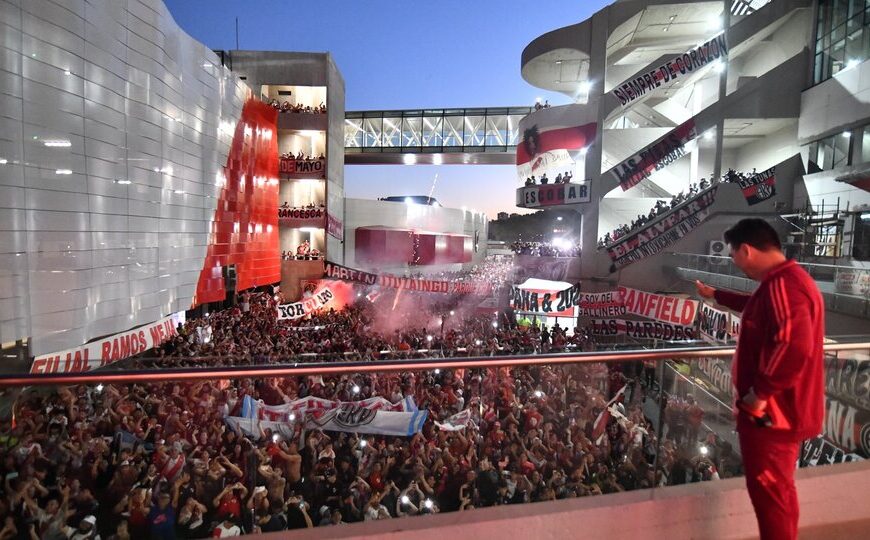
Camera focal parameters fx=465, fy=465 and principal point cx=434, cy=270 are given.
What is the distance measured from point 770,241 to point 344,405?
2.44 m

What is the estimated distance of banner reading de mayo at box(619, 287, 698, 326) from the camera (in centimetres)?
1122

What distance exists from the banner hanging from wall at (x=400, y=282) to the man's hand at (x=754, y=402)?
16.1 metres

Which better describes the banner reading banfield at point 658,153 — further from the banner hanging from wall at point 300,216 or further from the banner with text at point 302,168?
the banner hanging from wall at point 300,216

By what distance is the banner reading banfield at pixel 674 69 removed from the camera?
18.4 metres

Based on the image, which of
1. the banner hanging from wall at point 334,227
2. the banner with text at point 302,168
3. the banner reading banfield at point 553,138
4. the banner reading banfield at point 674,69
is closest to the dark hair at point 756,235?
the banner reading banfield at point 553,138

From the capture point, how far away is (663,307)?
11625 millimetres

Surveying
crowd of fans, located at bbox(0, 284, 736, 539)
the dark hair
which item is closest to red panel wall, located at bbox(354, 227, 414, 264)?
crowd of fans, located at bbox(0, 284, 736, 539)

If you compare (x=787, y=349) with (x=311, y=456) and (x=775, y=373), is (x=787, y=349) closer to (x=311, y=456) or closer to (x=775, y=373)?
(x=775, y=373)

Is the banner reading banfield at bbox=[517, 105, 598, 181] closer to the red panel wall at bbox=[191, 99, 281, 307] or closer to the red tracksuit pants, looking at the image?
the red panel wall at bbox=[191, 99, 281, 307]

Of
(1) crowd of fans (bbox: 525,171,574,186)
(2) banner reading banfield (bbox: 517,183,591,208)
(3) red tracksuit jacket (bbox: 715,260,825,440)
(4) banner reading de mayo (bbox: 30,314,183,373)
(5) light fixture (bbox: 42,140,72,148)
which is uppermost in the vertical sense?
(1) crowd of fans (bbox: 525,171,574,186)

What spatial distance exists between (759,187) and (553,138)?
326 inches

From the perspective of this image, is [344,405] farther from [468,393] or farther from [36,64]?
[36,64]

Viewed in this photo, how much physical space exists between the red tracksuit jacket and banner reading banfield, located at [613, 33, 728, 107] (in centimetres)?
2038

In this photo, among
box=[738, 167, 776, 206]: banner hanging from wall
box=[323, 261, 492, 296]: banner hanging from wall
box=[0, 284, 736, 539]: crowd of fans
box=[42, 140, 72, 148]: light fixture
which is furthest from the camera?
box=[323, 261, 492, 296]: banner hanging from wall
